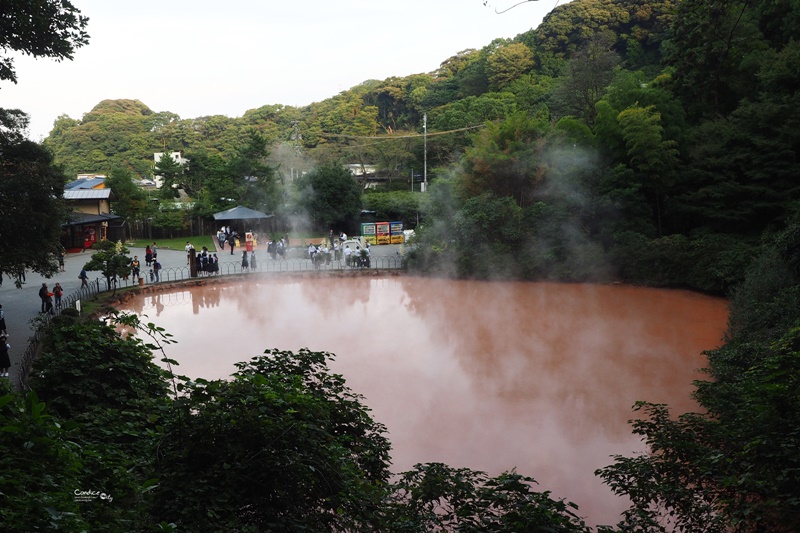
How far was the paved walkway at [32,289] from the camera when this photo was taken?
1194 centimetres

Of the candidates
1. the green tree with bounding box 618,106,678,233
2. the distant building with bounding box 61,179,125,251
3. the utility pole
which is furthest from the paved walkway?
the green tree with bounding box 618,106,678,233

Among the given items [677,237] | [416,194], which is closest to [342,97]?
[416,194]

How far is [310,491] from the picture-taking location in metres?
4.00

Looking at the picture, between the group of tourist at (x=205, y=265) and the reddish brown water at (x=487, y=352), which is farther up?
the group of tourist at (x=205, y=265)

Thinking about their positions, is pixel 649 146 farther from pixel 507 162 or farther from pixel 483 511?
pixel 483 511

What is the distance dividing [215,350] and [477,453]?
682 centimetres

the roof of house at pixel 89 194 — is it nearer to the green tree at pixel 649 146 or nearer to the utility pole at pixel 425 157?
the utility pole at pixel 425 157

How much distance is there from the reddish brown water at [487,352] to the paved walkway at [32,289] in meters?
2.61

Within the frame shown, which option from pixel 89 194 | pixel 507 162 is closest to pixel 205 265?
pixel 89 194

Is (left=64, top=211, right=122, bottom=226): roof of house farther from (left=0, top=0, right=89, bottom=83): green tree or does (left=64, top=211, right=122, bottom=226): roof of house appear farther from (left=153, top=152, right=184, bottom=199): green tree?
(left=0, top=0, right=89, bottom=83): green tree

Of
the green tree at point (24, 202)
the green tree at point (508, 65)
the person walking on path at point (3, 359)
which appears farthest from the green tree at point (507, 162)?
the green tree at point (508, 65)

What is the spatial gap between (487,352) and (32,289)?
13.6 meters

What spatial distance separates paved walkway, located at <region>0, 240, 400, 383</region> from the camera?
1194 centimetres

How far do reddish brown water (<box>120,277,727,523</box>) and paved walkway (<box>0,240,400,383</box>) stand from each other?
2.61 meters
